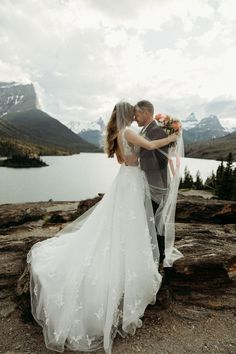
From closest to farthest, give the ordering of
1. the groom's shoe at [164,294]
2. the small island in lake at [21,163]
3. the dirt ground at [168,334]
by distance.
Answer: the dirt ground at [168,334], the groom's shoe at [164,294], the small island in lake at [21,163]

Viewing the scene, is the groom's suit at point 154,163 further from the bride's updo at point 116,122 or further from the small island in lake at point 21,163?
the small island in lake at point 21,163

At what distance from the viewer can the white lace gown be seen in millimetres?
4859

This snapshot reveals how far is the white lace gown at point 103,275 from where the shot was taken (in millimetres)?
4859

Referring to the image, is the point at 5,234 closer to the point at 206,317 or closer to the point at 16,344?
the point at 16,344

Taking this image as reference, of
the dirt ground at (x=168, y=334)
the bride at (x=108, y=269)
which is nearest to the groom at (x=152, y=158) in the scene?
the bride at (x=108, y=269)

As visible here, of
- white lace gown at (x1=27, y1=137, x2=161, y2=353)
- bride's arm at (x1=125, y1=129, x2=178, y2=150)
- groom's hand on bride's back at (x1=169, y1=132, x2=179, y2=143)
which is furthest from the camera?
groom's hand on bride's back at (x1=169, y1=132, x2=179, y2=143)

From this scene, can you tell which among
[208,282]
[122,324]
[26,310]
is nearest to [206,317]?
[208,282]

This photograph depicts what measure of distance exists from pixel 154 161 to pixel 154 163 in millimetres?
42

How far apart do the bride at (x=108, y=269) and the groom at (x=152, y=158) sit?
0.43ft

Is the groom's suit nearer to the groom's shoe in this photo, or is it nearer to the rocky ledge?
the groom's shoe

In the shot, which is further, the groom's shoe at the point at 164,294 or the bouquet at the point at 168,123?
the groom's shoe at the point at 164,294

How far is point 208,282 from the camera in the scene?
20.6ft

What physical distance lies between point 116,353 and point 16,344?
1769mm

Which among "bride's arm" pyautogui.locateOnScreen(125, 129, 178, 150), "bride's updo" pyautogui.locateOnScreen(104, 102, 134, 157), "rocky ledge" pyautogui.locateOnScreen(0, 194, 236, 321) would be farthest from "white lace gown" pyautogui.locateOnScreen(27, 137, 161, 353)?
"rocky ledge" pyautogui.locateOnScreen(0, 194, 236, 321)
